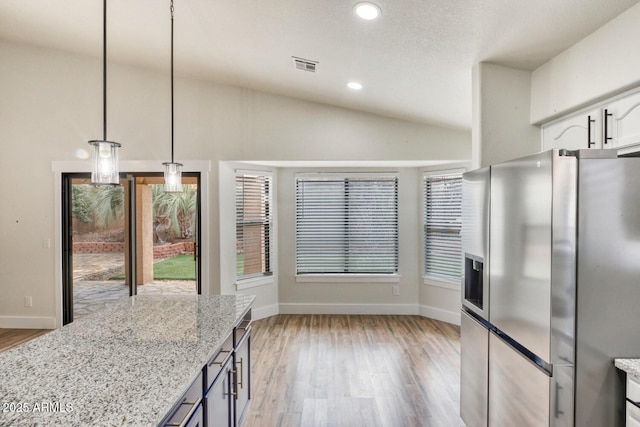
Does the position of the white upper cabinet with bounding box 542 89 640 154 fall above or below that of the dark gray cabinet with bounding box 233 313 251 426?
above

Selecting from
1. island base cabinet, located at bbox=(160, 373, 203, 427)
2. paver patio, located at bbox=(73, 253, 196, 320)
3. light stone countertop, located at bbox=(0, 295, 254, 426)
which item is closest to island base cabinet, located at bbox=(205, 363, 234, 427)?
island base cabinet, located at bbox=(160, 373, 203, 427)

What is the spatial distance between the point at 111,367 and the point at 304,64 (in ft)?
8.44

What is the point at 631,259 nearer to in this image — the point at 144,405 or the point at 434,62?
the point at 434,62

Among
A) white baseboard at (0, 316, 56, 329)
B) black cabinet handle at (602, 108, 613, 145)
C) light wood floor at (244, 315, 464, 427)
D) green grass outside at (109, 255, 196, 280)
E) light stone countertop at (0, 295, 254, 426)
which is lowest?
light wood floor at (244, 315, 464, 427)

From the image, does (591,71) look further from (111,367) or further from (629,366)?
(111,367)

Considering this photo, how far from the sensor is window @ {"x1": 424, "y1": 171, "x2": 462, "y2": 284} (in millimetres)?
4281

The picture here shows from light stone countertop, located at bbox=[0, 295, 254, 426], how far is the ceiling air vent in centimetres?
207

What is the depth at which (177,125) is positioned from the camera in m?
4.00

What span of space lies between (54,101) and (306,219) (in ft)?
11.2

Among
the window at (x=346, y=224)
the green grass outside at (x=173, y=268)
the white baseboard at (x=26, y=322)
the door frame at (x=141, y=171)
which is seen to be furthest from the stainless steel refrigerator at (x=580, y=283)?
the green grass outside at (x=173, y=268)

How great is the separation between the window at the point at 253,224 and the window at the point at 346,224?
0.44 metres

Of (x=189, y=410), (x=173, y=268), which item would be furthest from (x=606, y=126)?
(x=173, y=268)

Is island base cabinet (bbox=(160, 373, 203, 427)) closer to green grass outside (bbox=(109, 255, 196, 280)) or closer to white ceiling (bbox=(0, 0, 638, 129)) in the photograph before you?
white ceiling (bbox=(0, 0, 638, 129))

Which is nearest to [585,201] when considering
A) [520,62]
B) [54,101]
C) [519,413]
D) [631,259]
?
[631,259]
